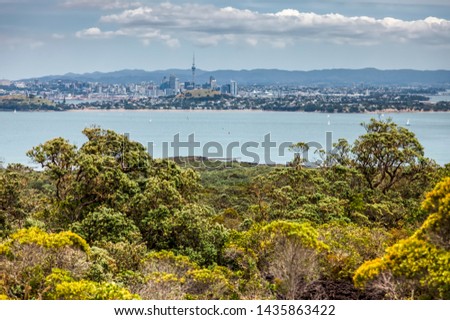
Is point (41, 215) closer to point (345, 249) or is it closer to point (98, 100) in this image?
point (345, 249)

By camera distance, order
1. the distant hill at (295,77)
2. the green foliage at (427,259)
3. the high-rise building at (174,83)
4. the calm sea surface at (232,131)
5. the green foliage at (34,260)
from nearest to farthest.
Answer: the green foliage at (427,259) < the green foliage at (34,260) < the calm sea surface at (232,131) < the distant hill at (295,77) < the high-rise building at (174,83)

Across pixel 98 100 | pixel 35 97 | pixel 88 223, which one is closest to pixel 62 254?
pixel 88 223

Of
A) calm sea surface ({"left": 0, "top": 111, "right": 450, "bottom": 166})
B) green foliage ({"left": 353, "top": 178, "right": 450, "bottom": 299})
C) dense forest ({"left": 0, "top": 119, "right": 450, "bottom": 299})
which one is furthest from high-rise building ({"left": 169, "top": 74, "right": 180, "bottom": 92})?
green foliage ({"left": 353, "top": 178, "right": 450, "bottom": 299})

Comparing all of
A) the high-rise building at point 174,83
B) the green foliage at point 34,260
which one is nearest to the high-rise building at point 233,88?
the high-rise building at point 174,83

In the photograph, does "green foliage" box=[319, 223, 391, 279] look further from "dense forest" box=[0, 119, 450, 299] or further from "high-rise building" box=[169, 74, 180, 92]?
"high-rise building" box=[169, 74, 180, 92]

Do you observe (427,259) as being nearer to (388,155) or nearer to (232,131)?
(388,155)

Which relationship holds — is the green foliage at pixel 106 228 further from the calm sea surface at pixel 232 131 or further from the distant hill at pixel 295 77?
the distant hill at pixel 295 77
